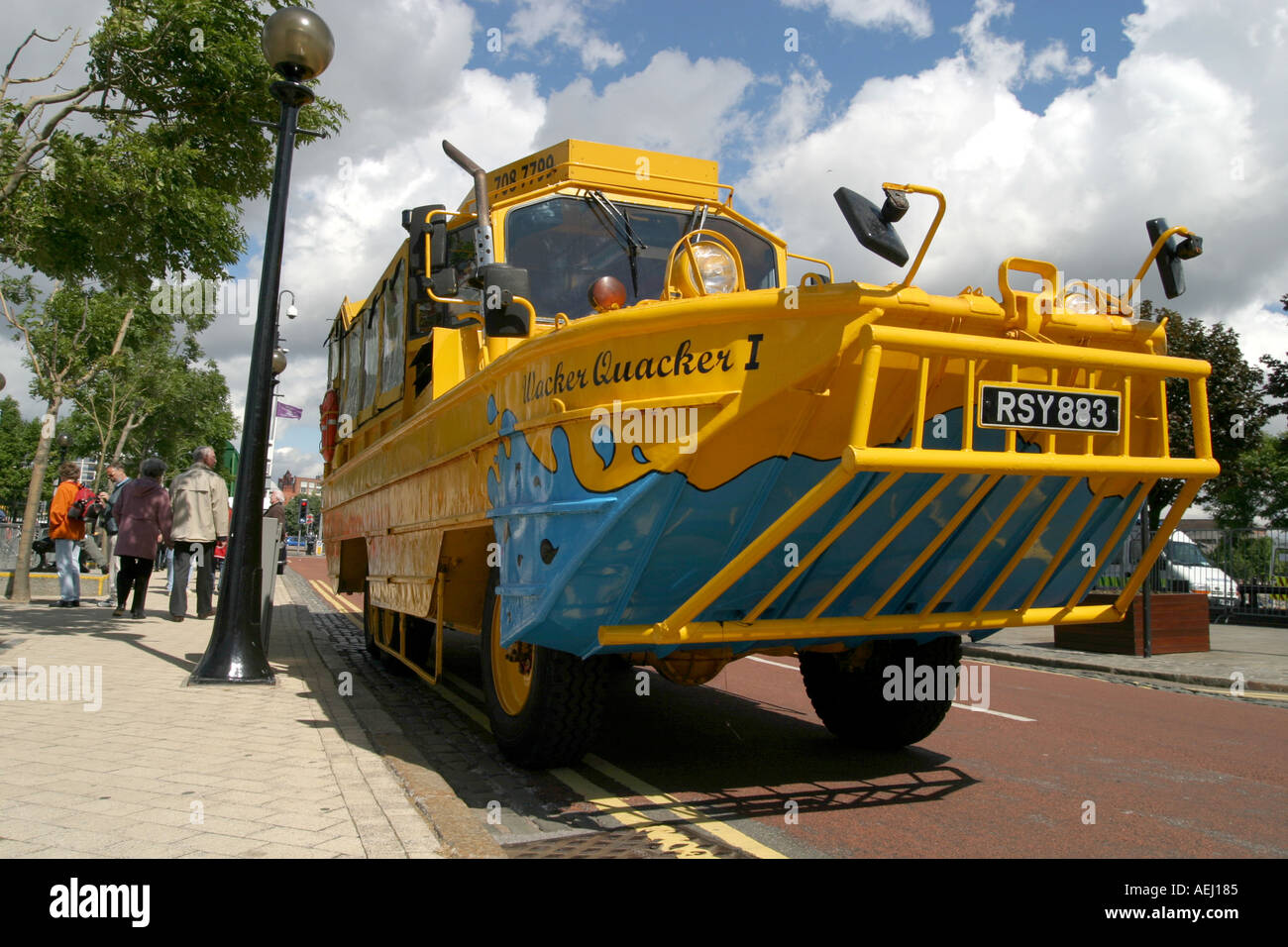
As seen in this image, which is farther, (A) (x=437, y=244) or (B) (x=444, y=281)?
(A) (x=437, y=244)

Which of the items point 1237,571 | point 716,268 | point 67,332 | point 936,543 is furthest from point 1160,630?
point 67,332

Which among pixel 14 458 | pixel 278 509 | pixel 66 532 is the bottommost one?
pixel 66 532

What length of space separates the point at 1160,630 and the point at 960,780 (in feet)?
26.5

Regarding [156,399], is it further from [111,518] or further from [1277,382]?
[1277,382]

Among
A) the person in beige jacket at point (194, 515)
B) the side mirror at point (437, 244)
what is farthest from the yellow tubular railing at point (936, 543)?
the person in beige jacket at point (194, 515)

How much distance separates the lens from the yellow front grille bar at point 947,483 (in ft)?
10.9

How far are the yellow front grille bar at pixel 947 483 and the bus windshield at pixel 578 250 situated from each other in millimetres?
2047

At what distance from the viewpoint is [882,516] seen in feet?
12.4

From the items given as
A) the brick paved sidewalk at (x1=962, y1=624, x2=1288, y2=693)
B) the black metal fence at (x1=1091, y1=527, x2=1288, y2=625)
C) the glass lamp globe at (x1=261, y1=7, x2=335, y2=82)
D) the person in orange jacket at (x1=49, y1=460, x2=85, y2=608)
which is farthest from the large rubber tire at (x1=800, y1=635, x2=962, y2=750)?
the black metal fence at (x1=1091, y1=527, x2=1288, y2=625)

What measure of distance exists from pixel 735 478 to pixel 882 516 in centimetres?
63

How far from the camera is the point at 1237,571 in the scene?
1728 cm

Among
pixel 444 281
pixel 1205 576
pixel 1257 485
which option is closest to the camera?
pixel 444 281

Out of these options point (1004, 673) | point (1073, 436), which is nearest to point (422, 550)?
point (1073, 436)
